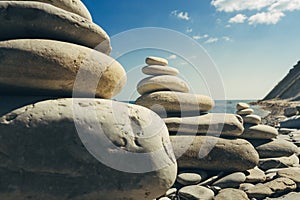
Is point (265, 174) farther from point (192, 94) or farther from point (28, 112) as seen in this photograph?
point (28, 112)

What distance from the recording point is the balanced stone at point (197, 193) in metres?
4.59

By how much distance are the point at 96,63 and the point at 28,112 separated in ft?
3.91

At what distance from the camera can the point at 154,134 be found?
394 centimetres

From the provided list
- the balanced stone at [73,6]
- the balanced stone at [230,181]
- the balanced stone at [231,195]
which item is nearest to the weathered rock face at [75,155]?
the balanced stone at [231,195]

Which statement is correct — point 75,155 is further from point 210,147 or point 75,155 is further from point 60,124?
point 210,147

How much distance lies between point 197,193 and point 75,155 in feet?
8.12

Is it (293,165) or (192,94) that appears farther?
(192,94)

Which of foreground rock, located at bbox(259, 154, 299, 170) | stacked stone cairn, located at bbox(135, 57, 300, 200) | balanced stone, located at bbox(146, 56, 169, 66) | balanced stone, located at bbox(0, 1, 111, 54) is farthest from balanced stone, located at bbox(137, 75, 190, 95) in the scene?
balanced stone, located at bbox(0, 1, 111, 54)

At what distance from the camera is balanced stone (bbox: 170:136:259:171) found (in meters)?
5.95

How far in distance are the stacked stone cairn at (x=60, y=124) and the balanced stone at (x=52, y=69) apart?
0.04 feet

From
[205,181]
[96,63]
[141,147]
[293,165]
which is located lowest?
[205,181]

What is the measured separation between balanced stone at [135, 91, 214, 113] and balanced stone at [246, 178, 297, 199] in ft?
9.21

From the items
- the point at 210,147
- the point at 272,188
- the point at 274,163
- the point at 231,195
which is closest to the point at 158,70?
the point at 210,147

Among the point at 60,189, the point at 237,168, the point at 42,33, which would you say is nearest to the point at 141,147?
the point at 60,189
